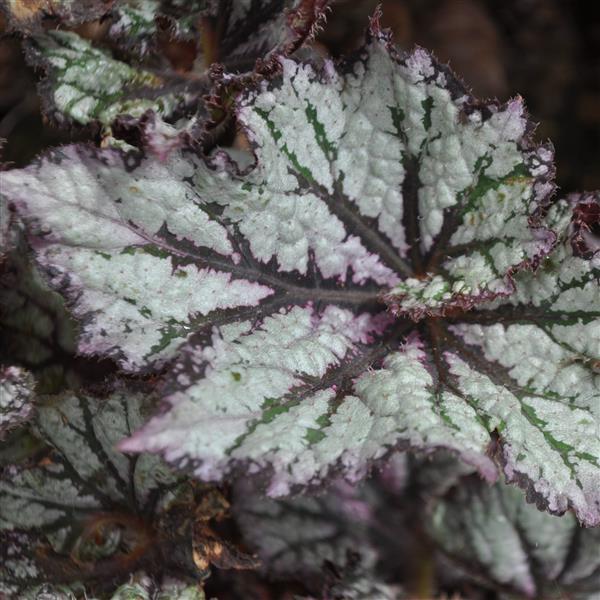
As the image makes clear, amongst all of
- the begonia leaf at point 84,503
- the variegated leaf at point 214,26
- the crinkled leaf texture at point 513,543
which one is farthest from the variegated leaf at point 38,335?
the crinkled leaf texture at point 513,543

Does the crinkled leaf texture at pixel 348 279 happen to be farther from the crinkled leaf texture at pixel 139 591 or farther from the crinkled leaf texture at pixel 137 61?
the crinkled leaf texture at pixel 139 591

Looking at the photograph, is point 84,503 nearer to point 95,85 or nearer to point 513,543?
point 95,85

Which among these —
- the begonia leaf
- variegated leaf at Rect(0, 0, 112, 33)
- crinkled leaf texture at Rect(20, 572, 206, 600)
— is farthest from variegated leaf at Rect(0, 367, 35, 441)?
variegated leaf at Rect(0, 0, 112, 33)

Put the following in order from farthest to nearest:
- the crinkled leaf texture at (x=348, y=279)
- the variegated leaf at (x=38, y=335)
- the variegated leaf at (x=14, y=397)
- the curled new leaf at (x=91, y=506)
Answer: the variegated leaf at (x=38, y=335), the curled new leaf at (x=91, y=506), the variegated leaf at (x=14, y=397), the crinkled leaf texture at (x=348, y=279)

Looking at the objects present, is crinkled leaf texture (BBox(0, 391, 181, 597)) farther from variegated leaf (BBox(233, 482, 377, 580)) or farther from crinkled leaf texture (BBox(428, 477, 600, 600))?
crinkled leaf texture (BBox(428, 477, 600, 600))

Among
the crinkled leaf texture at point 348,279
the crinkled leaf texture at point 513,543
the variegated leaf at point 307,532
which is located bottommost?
the variegated leaf at point 307,532

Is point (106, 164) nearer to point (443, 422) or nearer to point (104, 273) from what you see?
point (104, 273)
